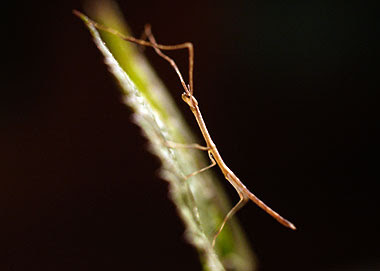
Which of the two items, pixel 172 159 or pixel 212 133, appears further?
pixel 212 133

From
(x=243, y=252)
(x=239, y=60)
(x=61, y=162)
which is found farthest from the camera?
(x=239, y=60)

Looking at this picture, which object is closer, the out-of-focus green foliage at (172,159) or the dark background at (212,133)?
the out-of-focus green foliage at (172,159)

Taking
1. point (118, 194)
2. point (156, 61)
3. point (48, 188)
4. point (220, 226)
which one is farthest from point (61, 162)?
point (220, 226)

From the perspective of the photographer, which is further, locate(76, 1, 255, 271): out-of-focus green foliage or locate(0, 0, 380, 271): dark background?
locate(0, 0, 380, 271): dark background

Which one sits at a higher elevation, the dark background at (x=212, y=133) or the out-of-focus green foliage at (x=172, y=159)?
the dark background at (x=212, y=133)

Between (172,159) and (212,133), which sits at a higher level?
(212,133)

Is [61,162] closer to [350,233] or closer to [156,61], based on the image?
[156,61]

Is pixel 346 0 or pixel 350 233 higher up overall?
pixel 346 0

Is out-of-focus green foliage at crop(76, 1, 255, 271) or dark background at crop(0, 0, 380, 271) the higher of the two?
dark background at crop(0, 0, 380, 271)
